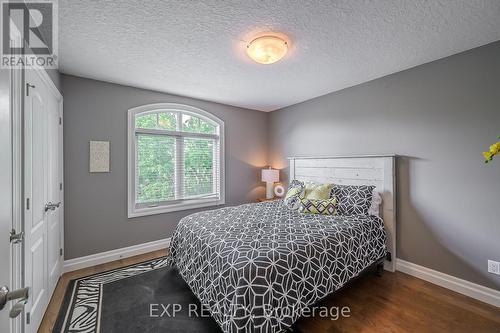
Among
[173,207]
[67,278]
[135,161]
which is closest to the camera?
[67,278]

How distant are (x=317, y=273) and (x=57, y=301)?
8.20ft

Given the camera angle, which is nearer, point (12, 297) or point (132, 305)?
point (12, 297)

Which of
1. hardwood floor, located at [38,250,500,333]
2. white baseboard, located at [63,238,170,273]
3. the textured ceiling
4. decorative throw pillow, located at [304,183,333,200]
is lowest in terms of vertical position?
hardwood floor, located at [38,250,500,333]

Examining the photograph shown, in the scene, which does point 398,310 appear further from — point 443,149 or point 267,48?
point 267,48

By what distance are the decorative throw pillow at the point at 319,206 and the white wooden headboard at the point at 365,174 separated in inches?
24.9

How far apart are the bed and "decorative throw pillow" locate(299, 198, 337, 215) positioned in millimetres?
105

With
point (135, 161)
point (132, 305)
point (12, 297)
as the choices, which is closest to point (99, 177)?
point (135, 161)

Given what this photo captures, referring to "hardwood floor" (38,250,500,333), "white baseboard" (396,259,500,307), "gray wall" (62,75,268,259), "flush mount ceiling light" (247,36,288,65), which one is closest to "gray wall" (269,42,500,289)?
"white baseboard" (396,259,500,307)

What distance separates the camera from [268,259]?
157cm

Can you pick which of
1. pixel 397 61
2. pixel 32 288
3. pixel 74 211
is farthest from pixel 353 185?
pixel 74 211

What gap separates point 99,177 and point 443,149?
4237mm

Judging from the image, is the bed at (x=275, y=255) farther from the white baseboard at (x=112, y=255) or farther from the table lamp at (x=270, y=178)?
the table lamp at (x=270, y=178)

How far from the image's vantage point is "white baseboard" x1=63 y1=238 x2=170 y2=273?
2.68 meters

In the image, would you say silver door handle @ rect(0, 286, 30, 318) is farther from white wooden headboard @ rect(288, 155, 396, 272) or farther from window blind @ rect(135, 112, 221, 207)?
white wooden headboard @ rect(288, 155, 396, 272)
